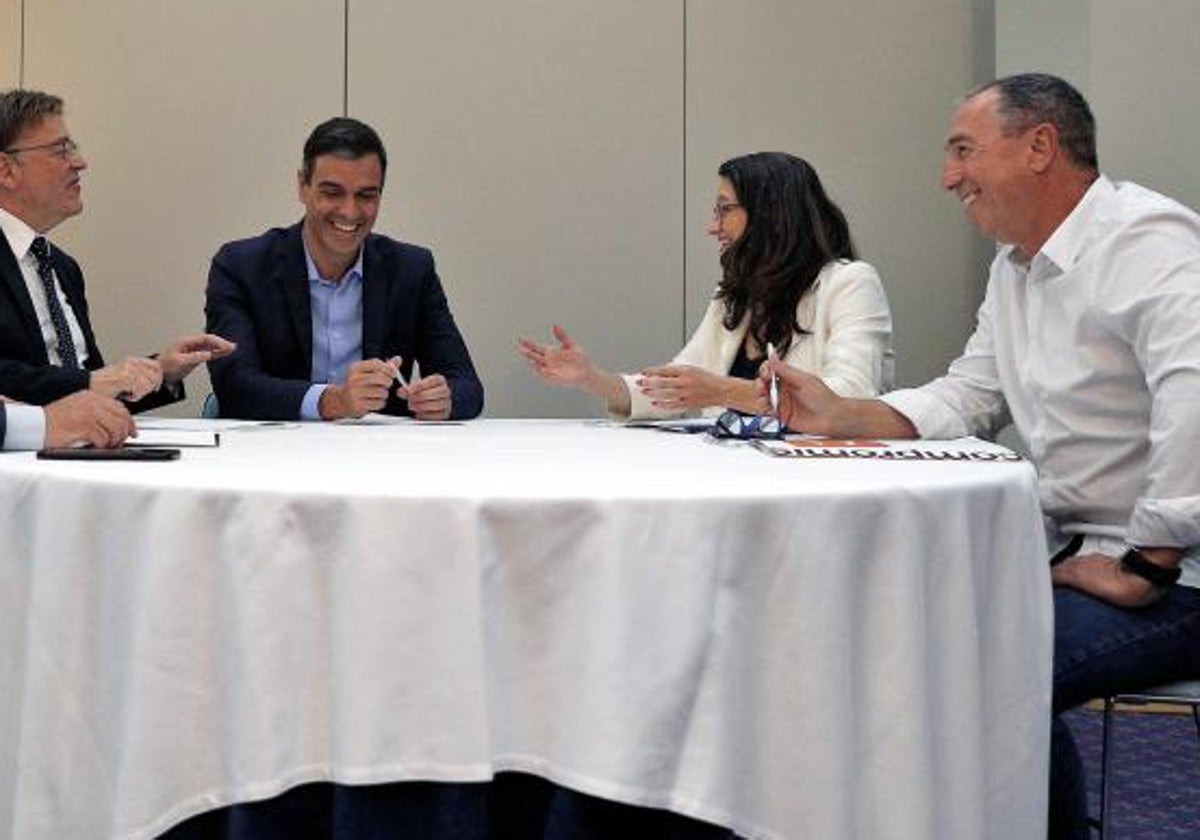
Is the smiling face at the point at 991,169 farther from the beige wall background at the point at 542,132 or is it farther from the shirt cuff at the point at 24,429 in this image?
the beige wall background at the point at 542,132

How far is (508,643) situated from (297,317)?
2219 millimetres

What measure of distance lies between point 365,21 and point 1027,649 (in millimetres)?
3706

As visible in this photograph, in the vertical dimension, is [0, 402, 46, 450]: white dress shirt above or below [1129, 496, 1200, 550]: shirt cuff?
above

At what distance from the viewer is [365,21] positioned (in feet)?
15.1

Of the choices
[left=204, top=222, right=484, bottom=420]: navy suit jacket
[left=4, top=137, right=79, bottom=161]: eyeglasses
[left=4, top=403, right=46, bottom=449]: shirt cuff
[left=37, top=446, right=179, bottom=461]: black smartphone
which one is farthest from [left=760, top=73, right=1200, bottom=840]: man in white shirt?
[left=4, top=137, right=79, bottom=161]: eyeglasses

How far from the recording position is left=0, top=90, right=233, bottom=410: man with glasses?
2.79m

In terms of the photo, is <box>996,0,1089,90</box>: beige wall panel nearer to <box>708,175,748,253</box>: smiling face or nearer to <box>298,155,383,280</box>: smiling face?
<box>708,175,748,253</box>: smiling face

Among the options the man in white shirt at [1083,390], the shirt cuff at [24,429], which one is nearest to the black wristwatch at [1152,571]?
the man in white shirt at [1083,390]

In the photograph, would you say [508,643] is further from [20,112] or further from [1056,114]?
[20,112]

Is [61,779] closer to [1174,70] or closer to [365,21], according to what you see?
[1174,70]

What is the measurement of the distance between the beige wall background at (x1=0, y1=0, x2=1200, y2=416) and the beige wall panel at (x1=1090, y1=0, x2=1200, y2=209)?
918 millimetres

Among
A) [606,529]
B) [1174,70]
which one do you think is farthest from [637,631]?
[1174,70]

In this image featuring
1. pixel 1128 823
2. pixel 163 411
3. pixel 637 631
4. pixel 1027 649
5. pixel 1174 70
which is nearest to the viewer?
pixel 637 631

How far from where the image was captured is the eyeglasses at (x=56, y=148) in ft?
10.8
